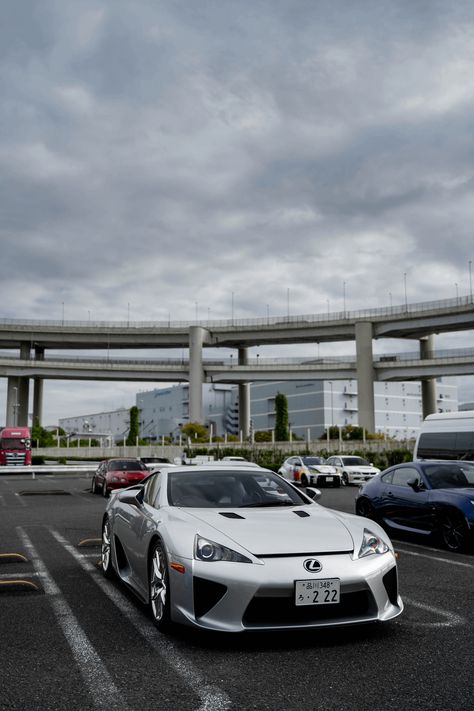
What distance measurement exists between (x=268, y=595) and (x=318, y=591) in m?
0.39

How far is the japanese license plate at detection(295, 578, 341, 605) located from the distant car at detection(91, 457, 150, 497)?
19.7 meters

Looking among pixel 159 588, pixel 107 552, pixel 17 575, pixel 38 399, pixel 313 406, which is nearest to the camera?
pixel 159 588

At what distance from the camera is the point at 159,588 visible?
5.94 meters

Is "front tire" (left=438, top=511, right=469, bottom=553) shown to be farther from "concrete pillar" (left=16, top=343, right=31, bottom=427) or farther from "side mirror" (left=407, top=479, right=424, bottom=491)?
"concrete pillar" (left=16, top=343, right=31, bottom=427)

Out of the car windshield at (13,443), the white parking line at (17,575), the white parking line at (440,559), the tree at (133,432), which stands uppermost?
the tree at (133,432)

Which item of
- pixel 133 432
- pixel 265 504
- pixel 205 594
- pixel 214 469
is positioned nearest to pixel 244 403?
pixel 133 432

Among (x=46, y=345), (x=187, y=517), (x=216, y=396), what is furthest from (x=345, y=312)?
(x=216, y=396)

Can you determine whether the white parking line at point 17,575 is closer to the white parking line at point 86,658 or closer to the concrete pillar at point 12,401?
the white parking line at point 86,658

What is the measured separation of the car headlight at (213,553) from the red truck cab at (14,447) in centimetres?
4221

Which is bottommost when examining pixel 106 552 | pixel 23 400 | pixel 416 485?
pixel 106 552

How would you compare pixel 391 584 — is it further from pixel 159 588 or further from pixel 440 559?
pixel 440 559

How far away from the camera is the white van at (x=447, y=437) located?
1998cm

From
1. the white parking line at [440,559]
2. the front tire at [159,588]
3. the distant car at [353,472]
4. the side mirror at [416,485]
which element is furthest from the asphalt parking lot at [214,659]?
the distant car at [353,472]

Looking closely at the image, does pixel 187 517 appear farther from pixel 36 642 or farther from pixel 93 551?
pixel 93 551
